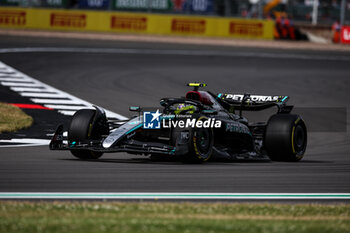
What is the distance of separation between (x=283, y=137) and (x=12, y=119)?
6.84 m

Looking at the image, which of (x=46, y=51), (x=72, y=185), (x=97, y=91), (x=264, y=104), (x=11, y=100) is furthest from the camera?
(x=46, y=51)

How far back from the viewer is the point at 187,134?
12000mm

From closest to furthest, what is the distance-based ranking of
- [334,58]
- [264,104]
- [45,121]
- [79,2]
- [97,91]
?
[264,104] < [45,121] < [97,91] < [334,58] < [79,2]

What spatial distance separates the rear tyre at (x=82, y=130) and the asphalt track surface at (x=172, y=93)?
22 centimetres

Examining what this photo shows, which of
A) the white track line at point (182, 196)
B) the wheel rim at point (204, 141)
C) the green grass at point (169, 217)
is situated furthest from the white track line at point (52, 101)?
the green grass at point (169, 217)

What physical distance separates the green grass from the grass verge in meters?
8.19

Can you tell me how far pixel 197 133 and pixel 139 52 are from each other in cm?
2141

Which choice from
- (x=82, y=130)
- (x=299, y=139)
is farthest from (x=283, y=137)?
(x=82, y=130)

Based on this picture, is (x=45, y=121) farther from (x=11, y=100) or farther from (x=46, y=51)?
(x=46, y=51)

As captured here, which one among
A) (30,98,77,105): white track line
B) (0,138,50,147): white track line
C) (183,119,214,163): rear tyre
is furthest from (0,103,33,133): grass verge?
(183,119,214,163): rear tyre

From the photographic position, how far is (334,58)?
34.3 meters

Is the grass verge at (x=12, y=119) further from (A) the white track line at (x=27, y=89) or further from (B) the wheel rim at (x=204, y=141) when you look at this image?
(B) the wheel rim at (x=204, y=141)

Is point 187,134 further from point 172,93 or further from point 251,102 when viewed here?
point 172,93

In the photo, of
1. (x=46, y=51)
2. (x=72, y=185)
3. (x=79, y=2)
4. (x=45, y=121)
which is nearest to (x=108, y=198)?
(x=72, y=185)
